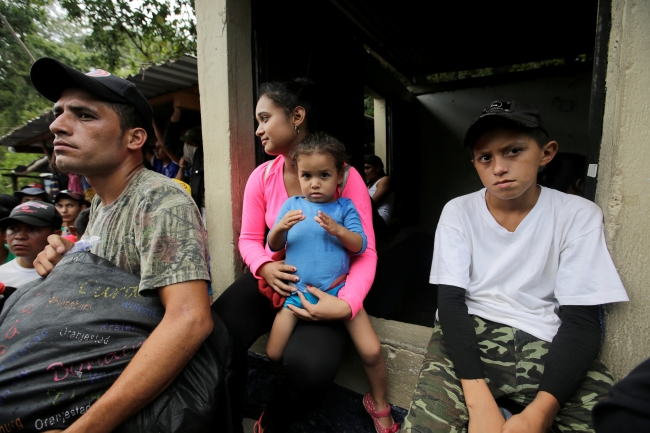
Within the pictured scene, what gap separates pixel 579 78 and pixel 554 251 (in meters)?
5.10

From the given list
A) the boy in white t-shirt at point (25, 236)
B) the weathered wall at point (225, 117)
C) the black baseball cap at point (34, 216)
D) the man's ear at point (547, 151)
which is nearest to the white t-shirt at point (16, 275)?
the boy in white t-shirt at point (25, 236)

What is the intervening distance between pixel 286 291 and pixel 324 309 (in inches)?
9.2

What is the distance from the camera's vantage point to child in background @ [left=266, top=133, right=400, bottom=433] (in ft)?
5.64

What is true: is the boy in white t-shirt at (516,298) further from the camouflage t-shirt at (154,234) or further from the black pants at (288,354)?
the camouflage t-shirt at (154,234)

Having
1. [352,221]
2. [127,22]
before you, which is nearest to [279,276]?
[352,221]

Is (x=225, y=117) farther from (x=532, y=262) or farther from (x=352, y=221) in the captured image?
(x=532, y=262)

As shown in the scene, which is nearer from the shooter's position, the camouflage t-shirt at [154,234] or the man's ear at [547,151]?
the camouflage t-shirt at [154,234]

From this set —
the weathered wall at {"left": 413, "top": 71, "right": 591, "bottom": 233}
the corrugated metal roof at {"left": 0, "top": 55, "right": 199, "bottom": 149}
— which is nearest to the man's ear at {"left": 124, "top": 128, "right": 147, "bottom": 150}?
the corrugated metal roof at {"left": 0, "top": 55, "right": 199, "bottom": 149}

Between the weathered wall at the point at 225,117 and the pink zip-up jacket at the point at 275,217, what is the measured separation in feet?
1.06

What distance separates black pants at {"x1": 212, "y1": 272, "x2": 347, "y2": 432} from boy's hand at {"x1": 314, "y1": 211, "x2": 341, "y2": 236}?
19.0 inches

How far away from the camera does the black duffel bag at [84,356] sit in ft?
3.83

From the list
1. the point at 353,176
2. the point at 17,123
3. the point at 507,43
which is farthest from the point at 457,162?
the point at 17,123

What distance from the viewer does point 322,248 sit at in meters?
1.74

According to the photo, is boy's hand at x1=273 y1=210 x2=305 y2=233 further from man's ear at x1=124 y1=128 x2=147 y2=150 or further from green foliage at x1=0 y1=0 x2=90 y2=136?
green foliage at x1=0 y1=0 x2=90 y2=136
